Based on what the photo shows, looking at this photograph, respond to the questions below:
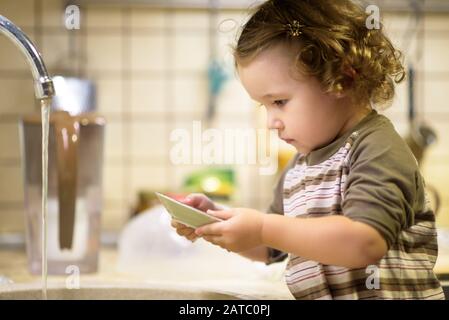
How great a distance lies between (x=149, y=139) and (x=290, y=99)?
105 centimetres

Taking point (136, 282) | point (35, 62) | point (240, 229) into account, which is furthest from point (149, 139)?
point (240, 229)

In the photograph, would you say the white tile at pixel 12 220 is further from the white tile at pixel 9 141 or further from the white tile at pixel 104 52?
the white tile at pixel 104 52

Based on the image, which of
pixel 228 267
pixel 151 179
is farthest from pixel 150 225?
pixel 151 179

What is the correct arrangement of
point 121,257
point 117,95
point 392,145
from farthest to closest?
point 117,95 → point 121,257 → point 392,145

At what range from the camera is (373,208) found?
577 mm

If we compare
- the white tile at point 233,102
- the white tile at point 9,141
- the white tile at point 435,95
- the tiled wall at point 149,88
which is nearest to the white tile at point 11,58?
the tiled wall at point 149,88

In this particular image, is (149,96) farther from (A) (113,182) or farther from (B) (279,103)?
(B) (279,103)

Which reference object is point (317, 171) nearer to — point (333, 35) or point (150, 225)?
point (333, 35)

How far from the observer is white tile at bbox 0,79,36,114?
5.28 feet

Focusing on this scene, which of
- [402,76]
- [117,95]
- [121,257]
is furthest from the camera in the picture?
[117,95]

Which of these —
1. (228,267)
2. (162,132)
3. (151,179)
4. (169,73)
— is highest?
(169,73)

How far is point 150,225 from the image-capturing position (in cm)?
126
